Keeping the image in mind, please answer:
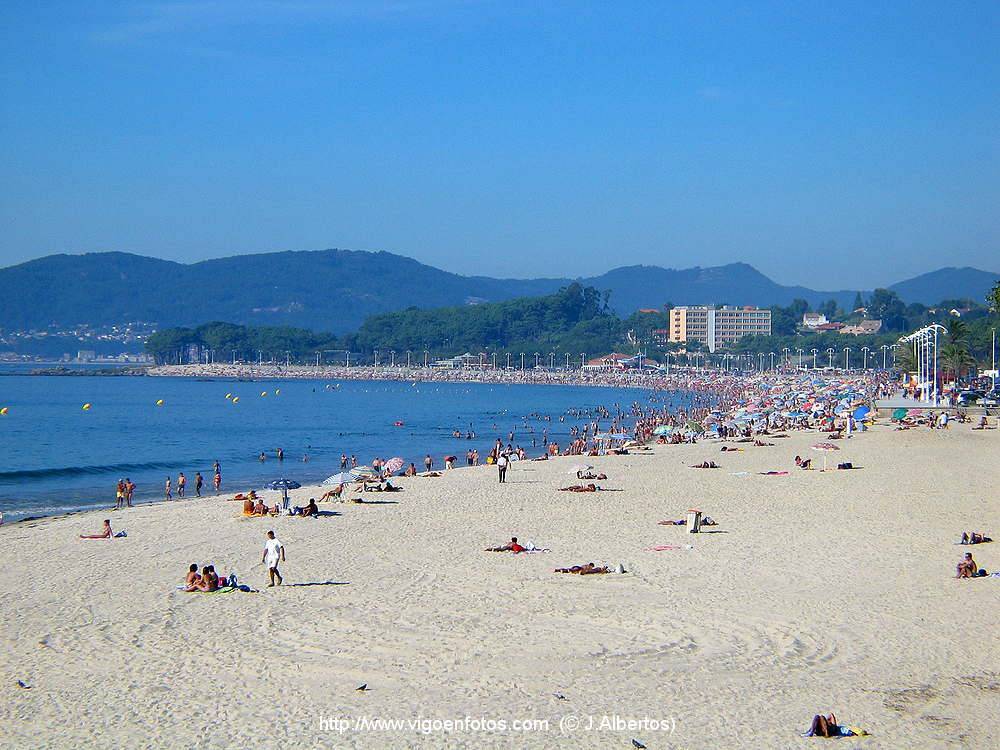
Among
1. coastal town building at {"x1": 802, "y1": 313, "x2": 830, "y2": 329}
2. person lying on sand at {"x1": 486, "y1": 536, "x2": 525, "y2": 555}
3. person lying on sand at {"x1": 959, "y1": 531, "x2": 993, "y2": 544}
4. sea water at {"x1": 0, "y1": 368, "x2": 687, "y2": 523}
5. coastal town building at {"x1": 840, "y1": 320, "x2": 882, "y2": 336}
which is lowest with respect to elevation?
sea water at {"x1": 0, "y1": 368, "x2": 687, "y2": 523}

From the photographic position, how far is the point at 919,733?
7832 mm

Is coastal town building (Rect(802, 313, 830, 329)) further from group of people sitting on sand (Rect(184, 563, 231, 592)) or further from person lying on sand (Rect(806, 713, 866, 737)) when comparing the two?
person lying on sand (Rect(806, 713, 866, 737))

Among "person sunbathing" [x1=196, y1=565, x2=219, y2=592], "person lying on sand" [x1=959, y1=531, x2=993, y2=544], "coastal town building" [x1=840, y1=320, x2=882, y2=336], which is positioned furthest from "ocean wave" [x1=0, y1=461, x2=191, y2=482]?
"coastal town building" [x1=840, y1=320, x2=882, y2=336]

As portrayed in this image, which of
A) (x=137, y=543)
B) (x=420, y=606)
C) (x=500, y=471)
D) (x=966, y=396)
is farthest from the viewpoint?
(x=966, y=396)

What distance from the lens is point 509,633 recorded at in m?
10.6

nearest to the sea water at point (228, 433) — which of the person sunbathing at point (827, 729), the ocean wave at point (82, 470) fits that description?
the ocean wave at point (82, 470)

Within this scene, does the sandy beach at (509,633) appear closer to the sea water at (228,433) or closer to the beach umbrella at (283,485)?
the beach umbrella at (283,485)

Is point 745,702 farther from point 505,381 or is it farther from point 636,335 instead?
point 636,335

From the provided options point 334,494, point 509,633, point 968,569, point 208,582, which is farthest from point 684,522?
point 208,582

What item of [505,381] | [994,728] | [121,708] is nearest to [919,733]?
[994,728]

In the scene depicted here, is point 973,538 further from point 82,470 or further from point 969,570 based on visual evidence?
point 82,470

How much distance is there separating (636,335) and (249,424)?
126m

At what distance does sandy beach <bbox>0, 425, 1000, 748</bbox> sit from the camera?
8.16 m

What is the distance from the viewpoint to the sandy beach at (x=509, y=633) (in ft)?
26.8
